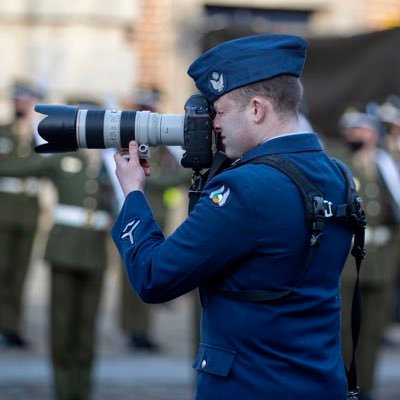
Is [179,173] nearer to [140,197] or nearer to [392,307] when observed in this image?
[392,307]

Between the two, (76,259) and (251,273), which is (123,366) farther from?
(251,273)

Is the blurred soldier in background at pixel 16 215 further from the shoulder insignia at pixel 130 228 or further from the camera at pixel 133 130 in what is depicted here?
the shoulder insignia at pixel 130 228

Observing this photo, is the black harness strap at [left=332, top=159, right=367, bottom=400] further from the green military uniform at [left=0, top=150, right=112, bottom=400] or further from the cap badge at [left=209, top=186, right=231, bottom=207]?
the green military uniform at [left=0, top=150, right=112, bottom=400]

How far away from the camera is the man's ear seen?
10.6ft

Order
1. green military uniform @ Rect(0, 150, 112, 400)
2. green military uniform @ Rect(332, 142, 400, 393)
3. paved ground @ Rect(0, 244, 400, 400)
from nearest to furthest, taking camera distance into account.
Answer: green military uniform @ Rect(0, 150, 112, 400), paved ground @ Rect(0, 244, 400, 400), green military uniform @ Rect(332, 142, 400, 393)

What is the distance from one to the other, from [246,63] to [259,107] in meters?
0.11

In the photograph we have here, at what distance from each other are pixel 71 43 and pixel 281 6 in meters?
2.22

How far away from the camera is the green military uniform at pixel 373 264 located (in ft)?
25.1

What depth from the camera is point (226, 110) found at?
3279 millimetres

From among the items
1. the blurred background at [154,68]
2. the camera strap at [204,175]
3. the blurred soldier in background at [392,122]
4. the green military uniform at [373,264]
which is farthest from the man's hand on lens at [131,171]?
the blurred soldier in background at [392,122]

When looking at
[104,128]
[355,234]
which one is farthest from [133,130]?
[355,234]

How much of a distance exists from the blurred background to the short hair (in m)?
4.93

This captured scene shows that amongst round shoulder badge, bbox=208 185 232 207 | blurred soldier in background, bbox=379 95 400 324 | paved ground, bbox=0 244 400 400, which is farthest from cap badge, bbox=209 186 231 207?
blurred soldier in background, bbox=379 95 400 324

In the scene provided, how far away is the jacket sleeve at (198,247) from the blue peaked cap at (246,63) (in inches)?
9.7
